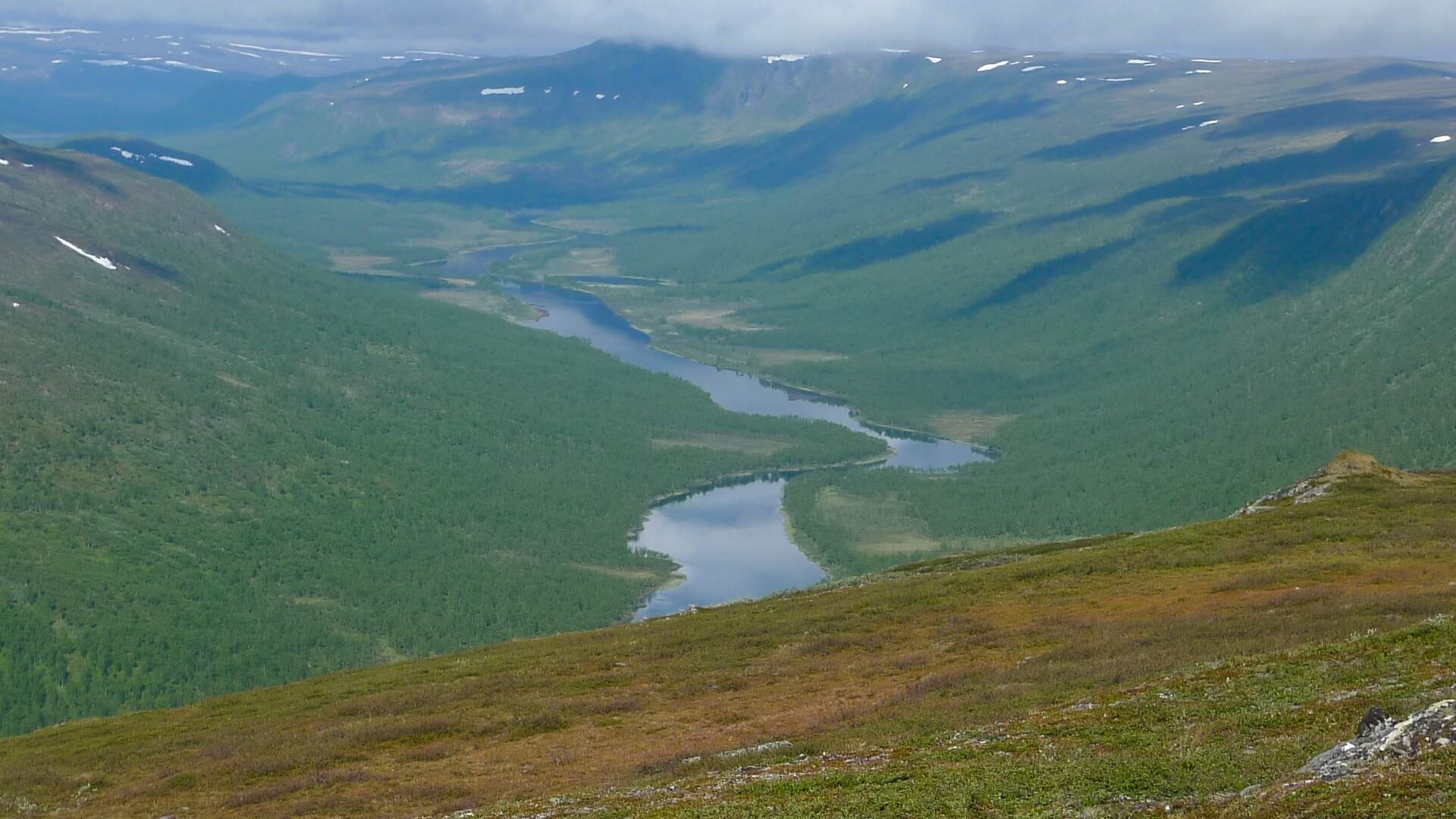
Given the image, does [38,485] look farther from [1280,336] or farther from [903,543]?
[1280,336]

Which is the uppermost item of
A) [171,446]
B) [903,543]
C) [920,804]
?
[920,804]

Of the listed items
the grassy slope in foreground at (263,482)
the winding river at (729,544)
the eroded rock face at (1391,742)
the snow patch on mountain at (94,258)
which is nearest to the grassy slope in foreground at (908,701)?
the eroded rock face at (1391,742)

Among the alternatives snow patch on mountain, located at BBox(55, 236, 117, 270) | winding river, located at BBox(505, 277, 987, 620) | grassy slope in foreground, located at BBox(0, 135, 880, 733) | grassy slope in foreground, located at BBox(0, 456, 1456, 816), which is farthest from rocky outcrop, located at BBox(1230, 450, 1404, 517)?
snow patch on mountain, located at BBox(55, 236, 117, 270)

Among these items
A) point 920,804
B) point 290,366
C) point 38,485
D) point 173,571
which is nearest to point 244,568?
point 173,571

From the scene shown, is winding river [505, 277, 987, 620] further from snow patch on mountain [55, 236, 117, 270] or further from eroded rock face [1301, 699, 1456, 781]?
eroded rock face [1301, 699, 1456, 781]

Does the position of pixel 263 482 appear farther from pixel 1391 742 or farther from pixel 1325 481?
pixel 1391 742

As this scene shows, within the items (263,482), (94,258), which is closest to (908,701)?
(263,482)

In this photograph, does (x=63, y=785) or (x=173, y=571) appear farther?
(x=173, y=571)

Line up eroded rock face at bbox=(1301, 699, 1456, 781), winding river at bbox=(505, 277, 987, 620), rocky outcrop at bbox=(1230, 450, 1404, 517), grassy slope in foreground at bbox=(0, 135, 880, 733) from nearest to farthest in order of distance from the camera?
eroded rock face at bbox=(1301, 699, 1456, 781)
rocky outcrop at bbox=(1230, 450, 1404, 517)
grassy slope in foreground at bbox=(0, 135, 880, 733)
winding river at bbox=(505, 277, 987, 620)
